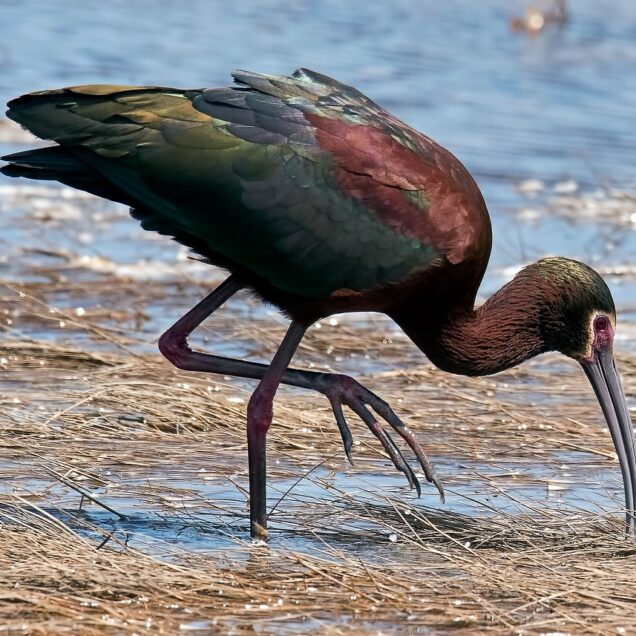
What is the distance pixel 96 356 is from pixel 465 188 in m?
2.53

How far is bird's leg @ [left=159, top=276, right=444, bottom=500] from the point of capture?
6.09 meters

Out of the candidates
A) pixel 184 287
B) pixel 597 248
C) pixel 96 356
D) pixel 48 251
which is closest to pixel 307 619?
pixel 96 356

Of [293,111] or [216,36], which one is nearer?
[293,111]

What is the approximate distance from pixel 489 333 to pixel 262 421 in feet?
2.94

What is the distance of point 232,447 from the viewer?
6.95m

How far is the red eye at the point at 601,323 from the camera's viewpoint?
6266 mm

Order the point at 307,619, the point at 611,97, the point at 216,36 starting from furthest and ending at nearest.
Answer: the point at 216,36, the point at 611,97, the point at 307,619

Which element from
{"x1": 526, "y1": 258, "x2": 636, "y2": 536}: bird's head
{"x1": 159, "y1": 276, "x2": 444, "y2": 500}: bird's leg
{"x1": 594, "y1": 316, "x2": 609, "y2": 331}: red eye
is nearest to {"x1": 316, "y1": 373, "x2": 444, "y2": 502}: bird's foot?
{"x1": 159, "y1": 276, "x2": 444, "y2": 500}: bird's leg

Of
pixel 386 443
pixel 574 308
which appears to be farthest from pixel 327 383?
pixel 574 308

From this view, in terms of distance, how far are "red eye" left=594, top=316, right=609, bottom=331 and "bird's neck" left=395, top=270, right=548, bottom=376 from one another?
0.21 meters

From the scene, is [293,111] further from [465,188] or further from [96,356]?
[96,356]

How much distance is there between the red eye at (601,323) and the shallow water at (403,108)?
2.05 feet

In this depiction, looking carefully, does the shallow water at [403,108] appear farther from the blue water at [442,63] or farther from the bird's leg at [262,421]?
the bird's leg at [262,421]

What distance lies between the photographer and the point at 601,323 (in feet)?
20.6
